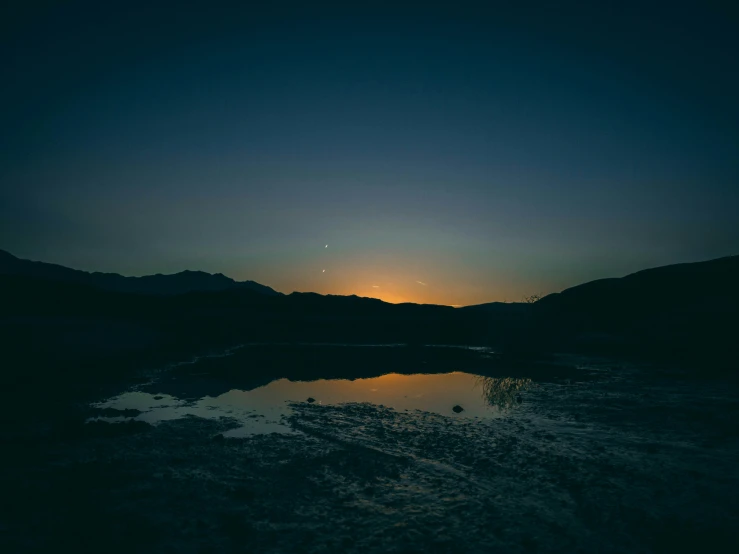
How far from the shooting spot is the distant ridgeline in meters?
37.6

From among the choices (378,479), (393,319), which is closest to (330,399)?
(378,479)

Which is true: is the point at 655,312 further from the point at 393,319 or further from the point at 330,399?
the point at 330,399

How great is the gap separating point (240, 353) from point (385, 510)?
35.4 m

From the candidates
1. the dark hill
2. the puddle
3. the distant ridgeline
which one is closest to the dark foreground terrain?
the puddle

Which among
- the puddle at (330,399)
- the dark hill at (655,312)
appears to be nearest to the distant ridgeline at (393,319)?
the dark hill at (655,312)

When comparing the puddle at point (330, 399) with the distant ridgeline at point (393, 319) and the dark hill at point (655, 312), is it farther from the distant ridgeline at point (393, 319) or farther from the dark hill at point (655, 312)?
the dark hill at point (655, 312)

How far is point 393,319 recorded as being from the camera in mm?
91625

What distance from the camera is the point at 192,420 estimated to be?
1498cm

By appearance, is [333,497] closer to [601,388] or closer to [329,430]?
[329,430]

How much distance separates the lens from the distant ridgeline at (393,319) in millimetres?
37625

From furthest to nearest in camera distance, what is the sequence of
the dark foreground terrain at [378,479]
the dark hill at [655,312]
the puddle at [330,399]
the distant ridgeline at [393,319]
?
the dark hill at [655,312], the distant ridgeline at [393,319], the puddle at [330,399], the dark foreground terrain at [378,479]

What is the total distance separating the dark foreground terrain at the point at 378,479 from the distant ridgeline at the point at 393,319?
68.0 feet

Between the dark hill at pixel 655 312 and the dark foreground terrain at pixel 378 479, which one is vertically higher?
the dark hill at pixel 655 312

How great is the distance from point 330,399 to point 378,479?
1040 cm
